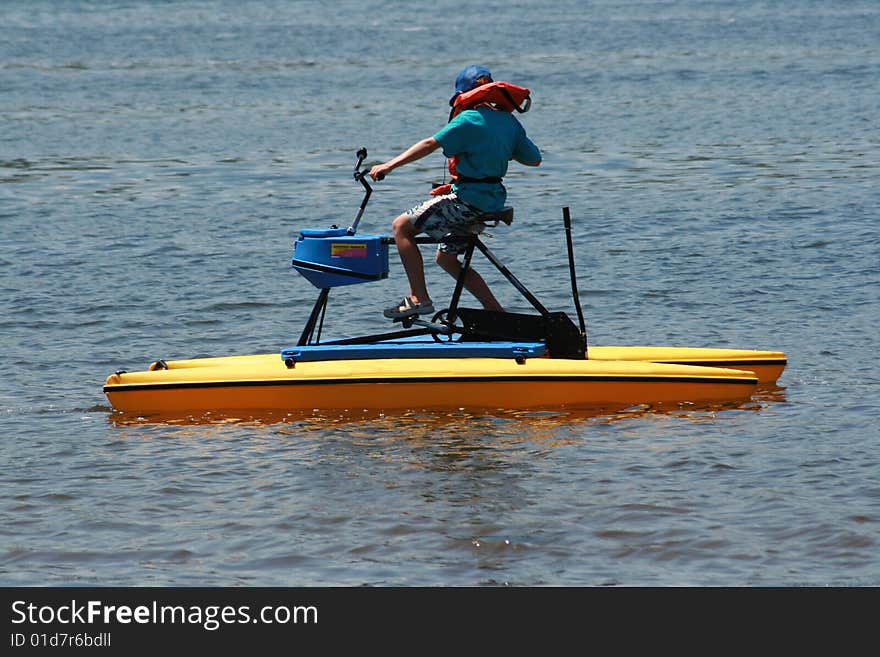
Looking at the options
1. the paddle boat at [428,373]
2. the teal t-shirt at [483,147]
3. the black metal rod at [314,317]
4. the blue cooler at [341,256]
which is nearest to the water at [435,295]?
the paddle boat at [428,373]

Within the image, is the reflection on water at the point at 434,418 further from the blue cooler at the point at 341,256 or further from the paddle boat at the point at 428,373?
the blue cooler at the point at 341,256

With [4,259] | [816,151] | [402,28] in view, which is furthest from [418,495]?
[402,28]

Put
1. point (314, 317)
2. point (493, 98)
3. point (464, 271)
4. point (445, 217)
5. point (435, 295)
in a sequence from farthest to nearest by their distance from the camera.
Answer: point (435, 295)
point (314, 317)
point (464, 271)
point (445, 217)
point (493, 98)

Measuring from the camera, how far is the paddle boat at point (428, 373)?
31.3 ft

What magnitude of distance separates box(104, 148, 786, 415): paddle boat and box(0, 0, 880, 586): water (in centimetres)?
20

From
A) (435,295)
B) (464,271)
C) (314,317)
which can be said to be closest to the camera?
(464,271)

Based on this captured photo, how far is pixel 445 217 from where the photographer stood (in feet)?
31.9

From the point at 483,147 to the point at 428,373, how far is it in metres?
1.53

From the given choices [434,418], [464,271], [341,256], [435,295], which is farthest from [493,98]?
[435,295]

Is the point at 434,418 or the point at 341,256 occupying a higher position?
the point at 341,256

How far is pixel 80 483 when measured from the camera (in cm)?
853

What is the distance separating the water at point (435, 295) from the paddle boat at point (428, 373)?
195mm

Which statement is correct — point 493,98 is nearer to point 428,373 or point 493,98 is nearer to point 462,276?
point 462,276

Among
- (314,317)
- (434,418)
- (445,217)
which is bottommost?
(434,418)
